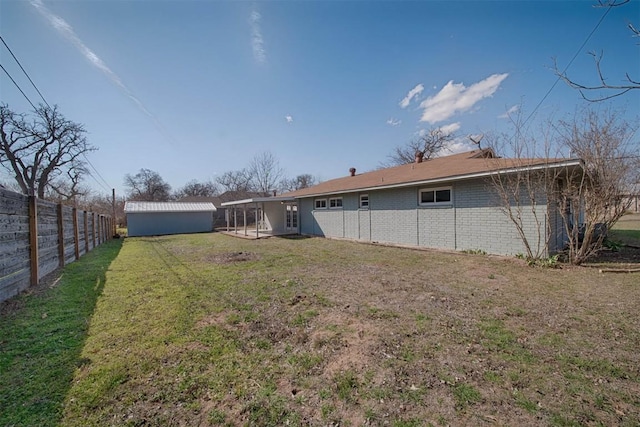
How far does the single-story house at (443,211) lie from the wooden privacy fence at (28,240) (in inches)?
393

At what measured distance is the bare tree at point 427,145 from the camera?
Answer: 27359 millimetres

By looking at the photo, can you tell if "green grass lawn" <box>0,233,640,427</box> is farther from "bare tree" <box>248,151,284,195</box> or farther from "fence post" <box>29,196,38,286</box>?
"bare tree" <box>248,151,284,195</box>

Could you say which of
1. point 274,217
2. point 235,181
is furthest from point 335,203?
point 235,181

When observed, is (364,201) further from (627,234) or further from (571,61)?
(627,234)

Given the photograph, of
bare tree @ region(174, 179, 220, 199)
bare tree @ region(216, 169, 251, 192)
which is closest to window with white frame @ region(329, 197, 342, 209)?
bare tree @ region(216, 169, 251, 192)

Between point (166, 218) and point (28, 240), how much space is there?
17629 millimetres

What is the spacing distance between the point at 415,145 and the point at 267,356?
98.7 ft

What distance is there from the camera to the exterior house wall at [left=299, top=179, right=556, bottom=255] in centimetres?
779

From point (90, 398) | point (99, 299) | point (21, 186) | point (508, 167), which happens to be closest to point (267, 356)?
point (90, 398)

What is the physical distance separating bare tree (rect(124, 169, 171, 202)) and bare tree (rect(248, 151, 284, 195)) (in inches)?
863

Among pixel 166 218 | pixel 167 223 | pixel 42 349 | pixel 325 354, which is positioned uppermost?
pixel 166 218

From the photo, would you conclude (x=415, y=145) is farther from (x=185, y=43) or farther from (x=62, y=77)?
(x=62, y=77)

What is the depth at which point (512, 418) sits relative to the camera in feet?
6.15

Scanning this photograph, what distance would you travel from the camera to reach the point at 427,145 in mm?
28141
